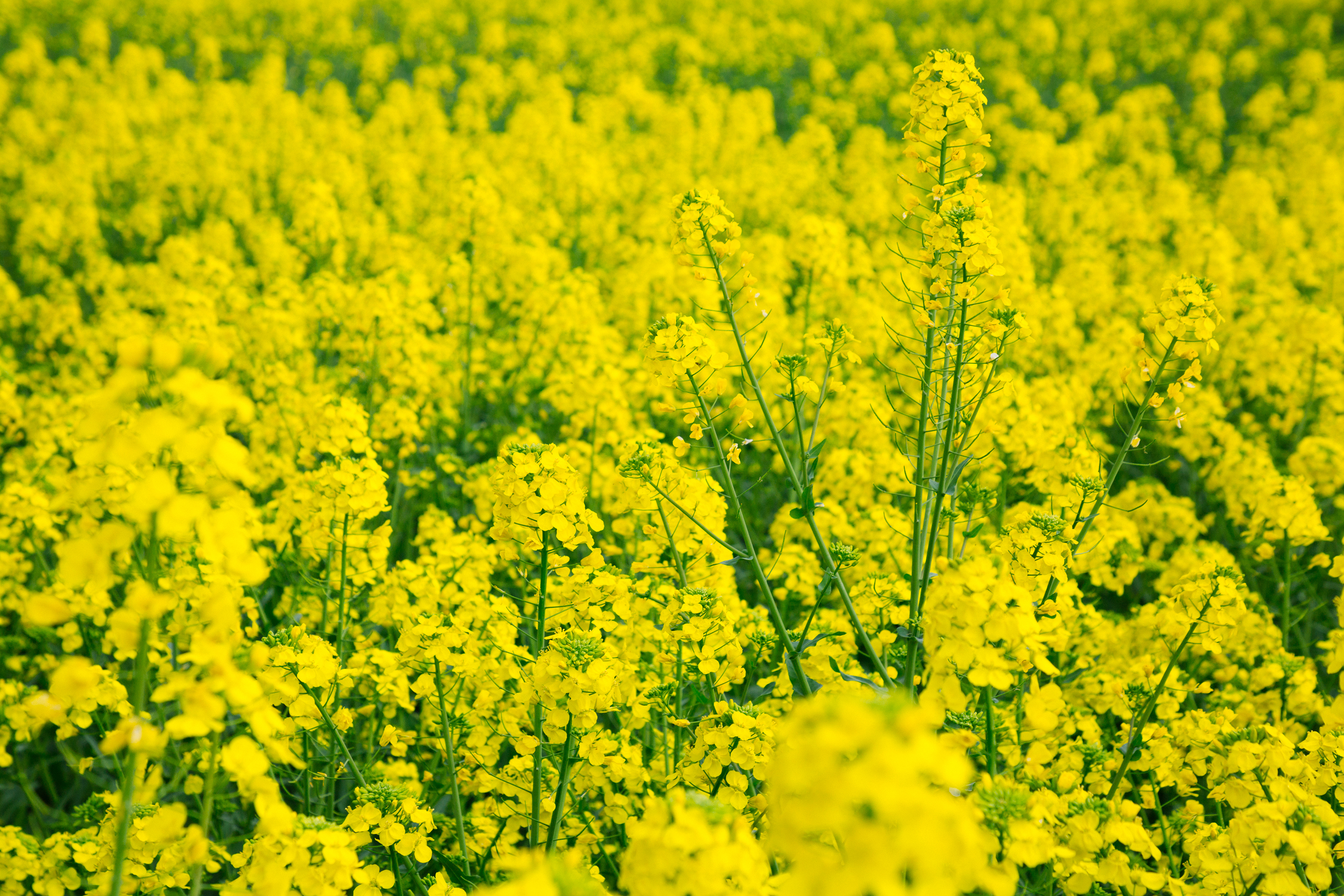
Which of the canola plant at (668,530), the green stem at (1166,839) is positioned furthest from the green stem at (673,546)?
the green stem at (1166,839)

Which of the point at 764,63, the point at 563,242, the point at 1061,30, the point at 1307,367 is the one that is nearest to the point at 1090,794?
the point at 1307,367

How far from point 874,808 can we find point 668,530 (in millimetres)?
2074

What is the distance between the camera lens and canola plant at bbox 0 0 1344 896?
1.71 m

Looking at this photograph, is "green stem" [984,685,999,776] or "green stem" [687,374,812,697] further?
"green stem" [687,374,812,697]

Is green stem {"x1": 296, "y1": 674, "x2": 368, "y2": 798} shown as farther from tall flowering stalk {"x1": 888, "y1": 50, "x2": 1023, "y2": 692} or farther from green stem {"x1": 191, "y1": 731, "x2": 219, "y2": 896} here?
tall flowering stalk {"x1": 888, "y1": 50, "x2": 1023, "y2": 692}

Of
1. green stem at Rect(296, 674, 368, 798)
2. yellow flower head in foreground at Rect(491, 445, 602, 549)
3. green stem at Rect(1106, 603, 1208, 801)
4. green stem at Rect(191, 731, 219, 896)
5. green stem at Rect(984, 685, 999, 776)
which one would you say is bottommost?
green stem at Rect(191, 731, 219, 896)

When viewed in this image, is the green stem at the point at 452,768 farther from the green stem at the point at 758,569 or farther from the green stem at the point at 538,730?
the green stem at the point at 758,569

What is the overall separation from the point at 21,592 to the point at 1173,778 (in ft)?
14.1

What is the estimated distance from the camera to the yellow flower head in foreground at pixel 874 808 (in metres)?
1.04

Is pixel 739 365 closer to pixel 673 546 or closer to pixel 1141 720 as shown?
pixel 673 546

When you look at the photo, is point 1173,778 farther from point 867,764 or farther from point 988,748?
point 867,764

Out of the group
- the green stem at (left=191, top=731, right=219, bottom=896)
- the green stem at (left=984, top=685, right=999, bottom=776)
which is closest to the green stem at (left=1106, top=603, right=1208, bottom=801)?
the green stem at (left=984, top=685, right=999, bottom=776)

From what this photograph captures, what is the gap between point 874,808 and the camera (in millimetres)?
1183

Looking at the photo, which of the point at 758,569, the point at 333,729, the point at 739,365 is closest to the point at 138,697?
the point at 333,729
